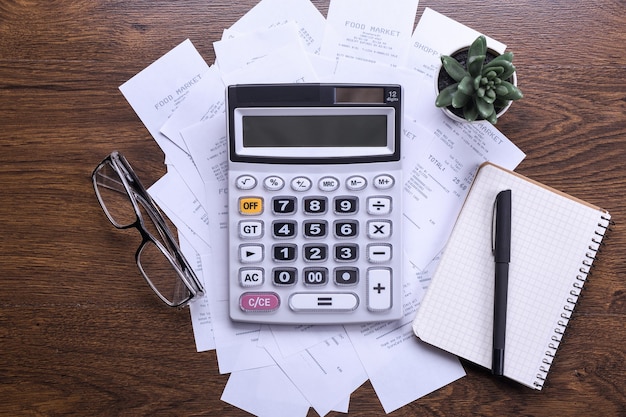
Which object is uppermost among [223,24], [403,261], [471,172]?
[223,24]

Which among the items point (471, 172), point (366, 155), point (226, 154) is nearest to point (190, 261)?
point (226, 154)

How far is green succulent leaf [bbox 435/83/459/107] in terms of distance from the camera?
66 centimetres

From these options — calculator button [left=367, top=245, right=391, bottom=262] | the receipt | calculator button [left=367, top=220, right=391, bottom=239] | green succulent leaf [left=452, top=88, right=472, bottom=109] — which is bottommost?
calculator button [left=367, top=245, right=391, bottom=262]

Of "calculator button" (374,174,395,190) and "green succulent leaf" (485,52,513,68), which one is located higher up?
"green succulent leaf" (485,52,513,68)

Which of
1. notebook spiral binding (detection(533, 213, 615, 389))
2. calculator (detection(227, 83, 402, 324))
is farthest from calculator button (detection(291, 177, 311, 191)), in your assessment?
notebook spiral binding (detection(533, 213, 615, 389))

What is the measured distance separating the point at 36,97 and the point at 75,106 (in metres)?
0.05

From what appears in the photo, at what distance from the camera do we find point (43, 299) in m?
0.73

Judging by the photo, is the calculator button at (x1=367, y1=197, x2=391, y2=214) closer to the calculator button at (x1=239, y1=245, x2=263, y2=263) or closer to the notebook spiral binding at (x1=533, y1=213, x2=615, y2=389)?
the calculator button at (x1=239, y1=245, x2=263, y2=263)

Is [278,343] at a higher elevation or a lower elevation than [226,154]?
lower

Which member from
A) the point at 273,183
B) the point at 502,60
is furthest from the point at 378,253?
the point at 502,60

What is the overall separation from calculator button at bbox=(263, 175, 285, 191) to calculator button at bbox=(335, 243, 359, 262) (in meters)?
0.09

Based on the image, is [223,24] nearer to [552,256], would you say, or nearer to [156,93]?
[156,93]

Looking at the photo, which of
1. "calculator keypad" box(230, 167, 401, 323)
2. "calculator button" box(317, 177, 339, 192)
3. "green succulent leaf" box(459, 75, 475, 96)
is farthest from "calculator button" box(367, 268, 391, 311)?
"green succulent leaf" box(459, 75, 475, 96)

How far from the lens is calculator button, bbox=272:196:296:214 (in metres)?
0.69
